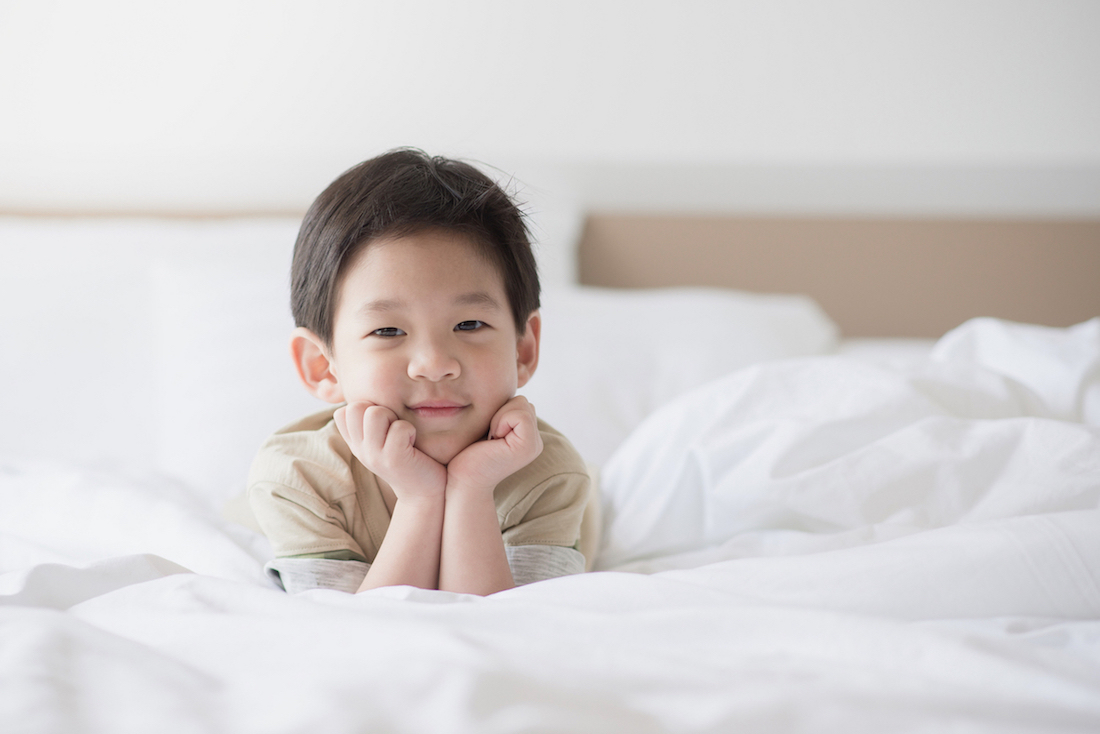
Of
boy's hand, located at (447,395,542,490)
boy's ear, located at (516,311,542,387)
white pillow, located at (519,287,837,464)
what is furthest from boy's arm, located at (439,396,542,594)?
white pillow, located at (519,287,837,464)

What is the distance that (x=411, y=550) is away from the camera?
83cm

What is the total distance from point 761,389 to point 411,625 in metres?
0.67

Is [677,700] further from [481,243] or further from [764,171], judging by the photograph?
[764,171]

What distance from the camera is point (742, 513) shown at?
962 mm

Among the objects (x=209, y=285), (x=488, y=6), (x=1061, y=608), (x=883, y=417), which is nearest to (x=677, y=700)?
(x=1061, y=608)

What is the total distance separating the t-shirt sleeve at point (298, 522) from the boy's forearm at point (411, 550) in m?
0.06

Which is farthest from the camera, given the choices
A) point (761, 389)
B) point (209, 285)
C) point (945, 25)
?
point (945, 25)

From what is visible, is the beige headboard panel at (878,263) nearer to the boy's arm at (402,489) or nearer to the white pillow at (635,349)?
the white pillow at (635,349)

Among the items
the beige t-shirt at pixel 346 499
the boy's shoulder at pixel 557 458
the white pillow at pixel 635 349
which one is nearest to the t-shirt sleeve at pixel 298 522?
the beige t-shirt at pixel 346 499

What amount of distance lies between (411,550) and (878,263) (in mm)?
1532

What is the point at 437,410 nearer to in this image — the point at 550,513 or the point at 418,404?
the point at 418,404

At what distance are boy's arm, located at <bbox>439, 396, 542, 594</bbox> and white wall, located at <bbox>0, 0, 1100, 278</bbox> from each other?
44.8 inches

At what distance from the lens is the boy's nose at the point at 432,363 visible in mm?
799

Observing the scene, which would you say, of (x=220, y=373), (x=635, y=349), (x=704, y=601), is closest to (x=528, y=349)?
(x=704, y=601)
